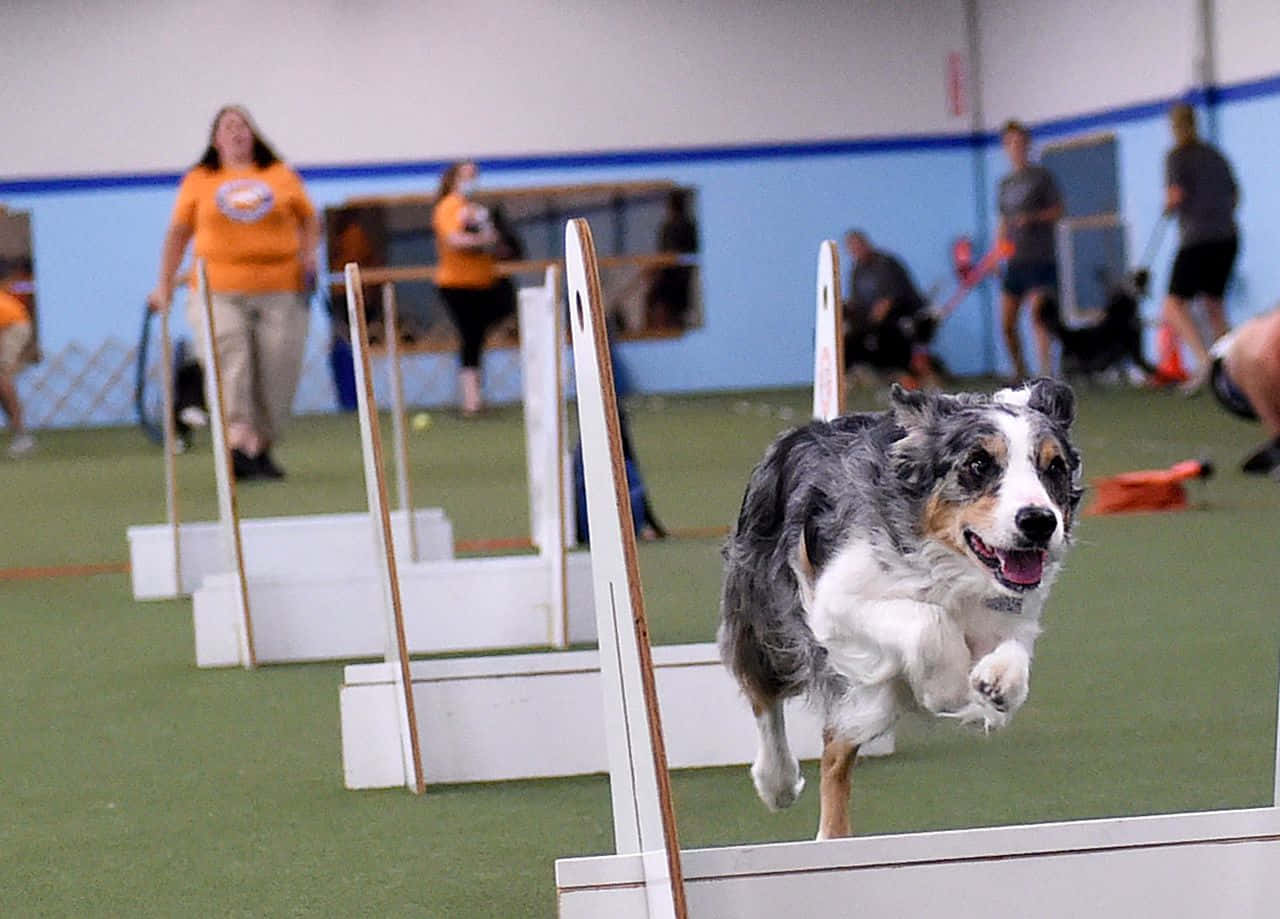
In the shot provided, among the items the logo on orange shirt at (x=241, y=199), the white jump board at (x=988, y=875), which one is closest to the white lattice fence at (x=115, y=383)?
the logo on orange shirt at (x=241, y=199)

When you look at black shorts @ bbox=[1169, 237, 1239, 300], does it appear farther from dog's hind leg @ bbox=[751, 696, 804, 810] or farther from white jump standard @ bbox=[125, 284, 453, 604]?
dog's hind leg @ bbox=[751, 696, 804, 810]

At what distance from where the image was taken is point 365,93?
62.2ft

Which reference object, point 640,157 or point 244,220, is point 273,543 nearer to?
point 244,220

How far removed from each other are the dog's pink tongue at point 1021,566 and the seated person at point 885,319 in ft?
45.5

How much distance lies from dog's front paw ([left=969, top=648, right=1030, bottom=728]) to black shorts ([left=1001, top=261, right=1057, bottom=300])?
13948 millimetres

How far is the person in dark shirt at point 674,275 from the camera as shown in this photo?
19.4 m

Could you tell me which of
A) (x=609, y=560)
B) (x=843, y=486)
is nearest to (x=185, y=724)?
(x=843, y=486)

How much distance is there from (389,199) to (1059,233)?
589 cm

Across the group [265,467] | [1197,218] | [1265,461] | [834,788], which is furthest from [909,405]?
[1197,218]

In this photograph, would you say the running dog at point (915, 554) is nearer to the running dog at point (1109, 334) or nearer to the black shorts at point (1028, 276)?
the running dog at point (1109, 334)

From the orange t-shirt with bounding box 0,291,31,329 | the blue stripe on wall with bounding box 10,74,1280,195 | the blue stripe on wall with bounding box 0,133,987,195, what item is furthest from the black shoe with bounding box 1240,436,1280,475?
the blue stripe on wall with bounding box 0,133,987,195

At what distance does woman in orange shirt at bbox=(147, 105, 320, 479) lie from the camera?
29.7 ft

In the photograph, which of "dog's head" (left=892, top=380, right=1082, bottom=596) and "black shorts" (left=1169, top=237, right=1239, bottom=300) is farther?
"black shorts" (left=1169, top=237, right=1239, bottom=300)

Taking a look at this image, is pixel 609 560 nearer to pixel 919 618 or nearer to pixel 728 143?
pixel 919 618
